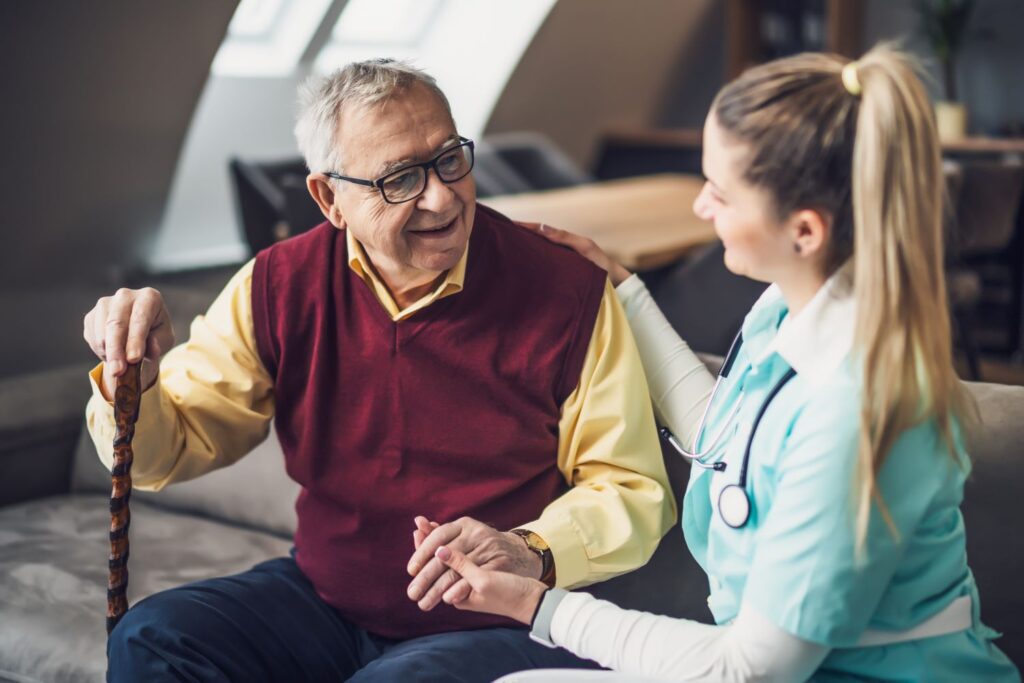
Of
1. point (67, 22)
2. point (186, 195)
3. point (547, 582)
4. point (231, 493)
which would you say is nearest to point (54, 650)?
point (231, 493)

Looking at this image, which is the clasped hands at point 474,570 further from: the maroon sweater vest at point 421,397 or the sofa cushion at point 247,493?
the sofa cushion at point 247,493

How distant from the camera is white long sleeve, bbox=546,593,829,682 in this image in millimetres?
1047

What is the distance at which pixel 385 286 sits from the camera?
63.6 inches

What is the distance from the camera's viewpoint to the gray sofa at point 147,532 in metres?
1.47

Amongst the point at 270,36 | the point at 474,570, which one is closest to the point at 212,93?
the point at 270,36

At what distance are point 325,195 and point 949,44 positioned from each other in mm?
4817

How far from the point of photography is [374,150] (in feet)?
4.88

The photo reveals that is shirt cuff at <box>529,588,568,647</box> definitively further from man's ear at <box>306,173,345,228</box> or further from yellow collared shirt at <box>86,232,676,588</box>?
man's ear at <box>306,173,345,228</box>

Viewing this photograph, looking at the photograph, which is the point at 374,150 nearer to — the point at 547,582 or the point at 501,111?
the point at 547,582

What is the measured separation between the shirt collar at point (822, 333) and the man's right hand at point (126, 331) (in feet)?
2.57

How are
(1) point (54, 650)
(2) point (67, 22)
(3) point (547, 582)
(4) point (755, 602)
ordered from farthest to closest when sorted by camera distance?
(2) point (67, 22), (1) point (54, 650), (3) point (547, 582), (4) point (755, 602)

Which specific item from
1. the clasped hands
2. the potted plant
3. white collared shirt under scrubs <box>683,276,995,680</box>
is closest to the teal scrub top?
white collared shirt under scrubs <box>683,276,995,680</box>

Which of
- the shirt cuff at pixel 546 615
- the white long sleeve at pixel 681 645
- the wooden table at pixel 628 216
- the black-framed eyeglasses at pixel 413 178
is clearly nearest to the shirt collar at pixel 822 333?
the white long sleeve at pixel 681 645

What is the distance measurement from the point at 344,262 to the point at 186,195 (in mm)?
3289
